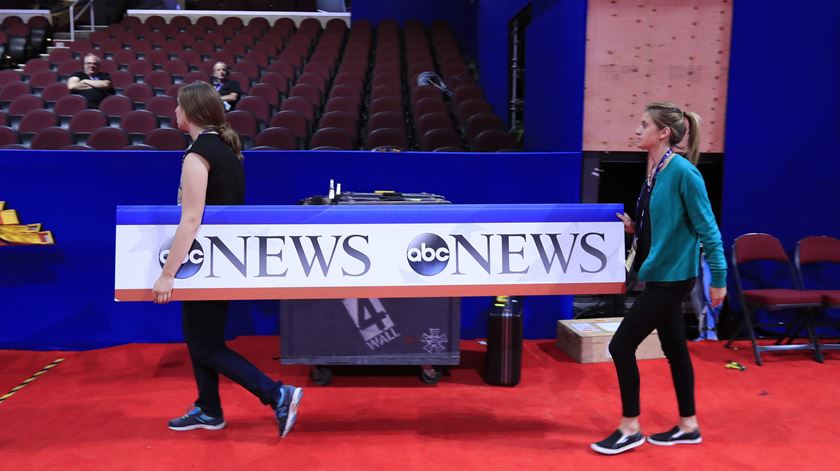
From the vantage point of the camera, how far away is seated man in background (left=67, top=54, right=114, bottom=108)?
7934mm

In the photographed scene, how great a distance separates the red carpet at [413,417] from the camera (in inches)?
120

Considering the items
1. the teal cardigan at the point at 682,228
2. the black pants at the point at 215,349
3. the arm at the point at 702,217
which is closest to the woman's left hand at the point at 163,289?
the black pants at the point at 215,349

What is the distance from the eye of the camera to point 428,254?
3.21 metres

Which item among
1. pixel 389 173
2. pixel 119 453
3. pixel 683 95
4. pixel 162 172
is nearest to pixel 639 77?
pixel 683 95

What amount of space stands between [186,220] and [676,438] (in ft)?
8.12

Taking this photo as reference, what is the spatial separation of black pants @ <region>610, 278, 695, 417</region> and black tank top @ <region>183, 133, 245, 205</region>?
188cm

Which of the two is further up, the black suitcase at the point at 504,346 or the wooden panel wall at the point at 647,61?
the wooden panel wall at the point at 647,61

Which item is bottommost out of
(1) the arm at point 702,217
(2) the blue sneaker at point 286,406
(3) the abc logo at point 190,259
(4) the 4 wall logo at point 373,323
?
(2) the blue sneaker at point 286,406

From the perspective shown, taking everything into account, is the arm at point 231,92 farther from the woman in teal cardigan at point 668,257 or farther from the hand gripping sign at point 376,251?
the woman in teal cardigan at point 668,257

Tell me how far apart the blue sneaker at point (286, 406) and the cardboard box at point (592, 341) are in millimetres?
2170

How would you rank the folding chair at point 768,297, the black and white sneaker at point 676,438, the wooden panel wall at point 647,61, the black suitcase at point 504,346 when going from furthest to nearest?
the wooden panel wall at point 647,61, the folding chair at point 768,297, the black suitcase at point 504,346, the black and white sneaker at point 676,438

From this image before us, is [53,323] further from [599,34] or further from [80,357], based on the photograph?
[599,34]

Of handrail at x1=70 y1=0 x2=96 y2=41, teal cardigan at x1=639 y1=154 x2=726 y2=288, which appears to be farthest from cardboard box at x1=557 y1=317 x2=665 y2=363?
handrail at x1=70 y1=0 x2=96 y2=41

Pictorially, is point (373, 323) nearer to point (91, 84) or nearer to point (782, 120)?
point (782, 120)
